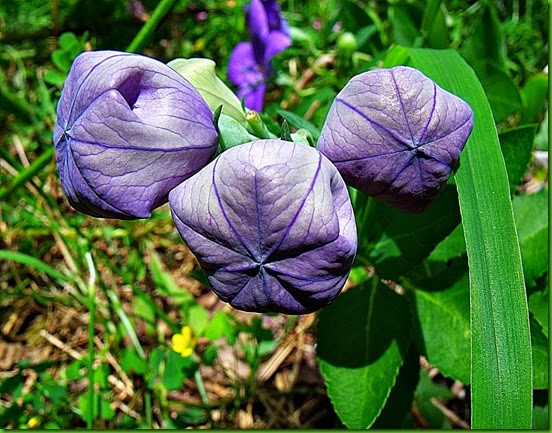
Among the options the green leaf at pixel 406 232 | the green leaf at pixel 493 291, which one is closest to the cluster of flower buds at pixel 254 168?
the green leaf at pixel 493 291

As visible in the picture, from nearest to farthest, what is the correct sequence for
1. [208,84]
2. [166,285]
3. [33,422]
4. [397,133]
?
1. [397,133]
2. [208,84]
3. [33,422]
4. [166,285]

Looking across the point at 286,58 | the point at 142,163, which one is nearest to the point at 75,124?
the point at 142,163

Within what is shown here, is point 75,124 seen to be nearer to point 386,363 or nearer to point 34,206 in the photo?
point 386,363

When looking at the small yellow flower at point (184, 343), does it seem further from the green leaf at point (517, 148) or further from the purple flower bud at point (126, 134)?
the green leaf at point (517, 148)

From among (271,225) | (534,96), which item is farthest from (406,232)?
(534,96)

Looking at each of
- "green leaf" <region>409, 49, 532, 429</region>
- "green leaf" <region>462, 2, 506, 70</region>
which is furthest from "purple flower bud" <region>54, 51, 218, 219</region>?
"green leaf" <region>462, 2, 506, 70</region>

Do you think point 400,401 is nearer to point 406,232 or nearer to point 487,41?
point 406,232
